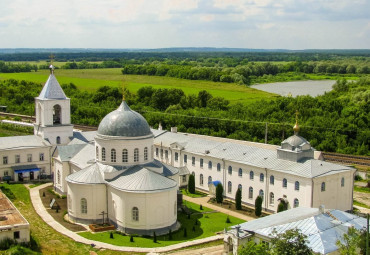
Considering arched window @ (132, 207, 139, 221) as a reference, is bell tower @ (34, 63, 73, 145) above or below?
above

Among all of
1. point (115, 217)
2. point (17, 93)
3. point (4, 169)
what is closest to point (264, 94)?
point (17, 93)

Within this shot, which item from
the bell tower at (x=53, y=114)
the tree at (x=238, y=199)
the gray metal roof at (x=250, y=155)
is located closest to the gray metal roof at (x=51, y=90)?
the bell tower at (x=53, y=114)

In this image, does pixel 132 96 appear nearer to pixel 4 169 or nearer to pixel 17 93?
pixel 17 93

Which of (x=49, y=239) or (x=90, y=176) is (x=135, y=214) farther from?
(x=49, y=239)

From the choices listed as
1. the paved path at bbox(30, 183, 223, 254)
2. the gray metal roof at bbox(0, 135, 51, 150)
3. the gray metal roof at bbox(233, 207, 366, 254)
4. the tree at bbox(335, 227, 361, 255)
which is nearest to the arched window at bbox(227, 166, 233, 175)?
the paved path at bbox(30, 183, 223, 254)

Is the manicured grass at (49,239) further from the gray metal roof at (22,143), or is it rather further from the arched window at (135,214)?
the gray metal roof at (22,143)

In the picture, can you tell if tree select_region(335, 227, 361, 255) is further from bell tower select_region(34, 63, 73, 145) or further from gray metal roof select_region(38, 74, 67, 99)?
gray metal roof select_region(38, 74, 67, 99)
